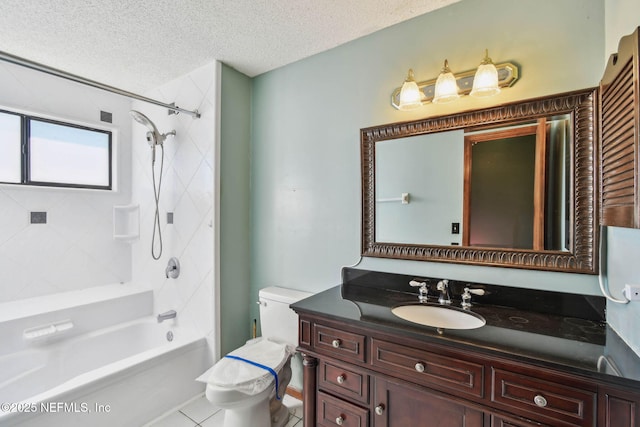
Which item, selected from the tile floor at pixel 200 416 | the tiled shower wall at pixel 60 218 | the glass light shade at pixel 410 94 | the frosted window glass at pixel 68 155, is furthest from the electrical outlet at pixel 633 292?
the frosted window glass at pixel 68 155

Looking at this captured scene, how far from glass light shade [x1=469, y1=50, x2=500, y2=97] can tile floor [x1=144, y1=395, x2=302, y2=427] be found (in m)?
2.18

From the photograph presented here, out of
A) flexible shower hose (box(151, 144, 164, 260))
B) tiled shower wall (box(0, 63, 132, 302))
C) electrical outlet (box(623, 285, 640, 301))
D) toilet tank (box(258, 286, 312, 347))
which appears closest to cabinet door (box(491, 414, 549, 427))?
electrical outlet (box(623, 285, 640, 301))

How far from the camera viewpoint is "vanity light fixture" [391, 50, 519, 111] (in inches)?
53.0

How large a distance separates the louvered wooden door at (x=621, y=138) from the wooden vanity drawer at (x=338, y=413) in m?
1.19

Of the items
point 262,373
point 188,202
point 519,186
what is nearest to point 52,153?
point 188,202

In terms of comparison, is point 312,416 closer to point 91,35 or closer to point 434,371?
point 434,371

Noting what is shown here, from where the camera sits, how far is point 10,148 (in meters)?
2.25

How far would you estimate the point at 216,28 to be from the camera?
174cm

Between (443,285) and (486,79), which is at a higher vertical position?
(486,79)

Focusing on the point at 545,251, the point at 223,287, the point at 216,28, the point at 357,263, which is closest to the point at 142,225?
the point at 223,287

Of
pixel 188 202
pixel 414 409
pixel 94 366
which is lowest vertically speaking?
pixel 94 366

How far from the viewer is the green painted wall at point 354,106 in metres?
1.28

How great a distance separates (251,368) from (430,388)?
99 cm

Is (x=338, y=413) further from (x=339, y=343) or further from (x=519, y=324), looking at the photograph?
(x=519, y=324)
